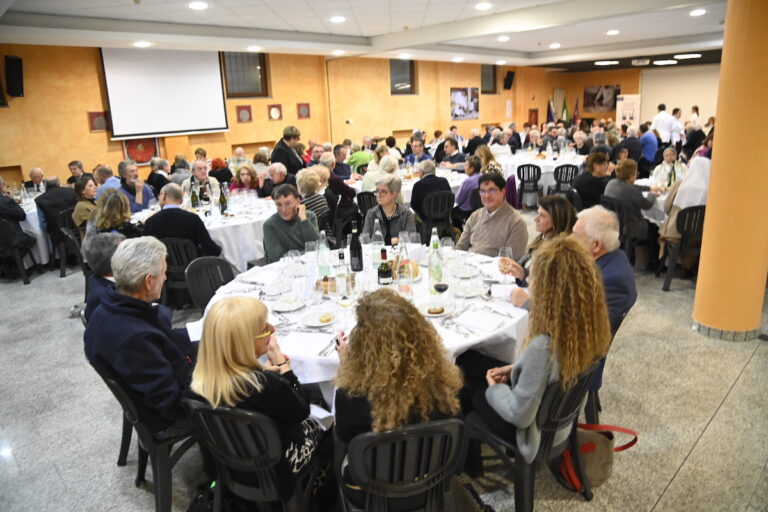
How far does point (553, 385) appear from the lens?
199 centimetres

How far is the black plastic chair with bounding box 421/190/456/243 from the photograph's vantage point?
6.02m

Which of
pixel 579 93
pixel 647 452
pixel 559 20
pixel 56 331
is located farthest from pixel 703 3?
pixel 579 93

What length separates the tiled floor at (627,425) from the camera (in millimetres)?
2580

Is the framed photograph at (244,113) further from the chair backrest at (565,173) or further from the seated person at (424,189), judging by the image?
the seated person at (424,189)

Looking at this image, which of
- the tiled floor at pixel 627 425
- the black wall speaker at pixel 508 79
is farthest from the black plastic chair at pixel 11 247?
the black wall speaker at pixel 508 79

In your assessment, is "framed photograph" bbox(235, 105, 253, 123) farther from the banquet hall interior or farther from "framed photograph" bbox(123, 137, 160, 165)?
"framed photograph" bbox(123, 137, 160, 165)

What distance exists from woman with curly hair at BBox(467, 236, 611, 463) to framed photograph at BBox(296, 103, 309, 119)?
38.7ft

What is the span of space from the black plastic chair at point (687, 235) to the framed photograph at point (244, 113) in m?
9.50

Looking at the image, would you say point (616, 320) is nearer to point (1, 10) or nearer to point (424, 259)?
point (424, 259)

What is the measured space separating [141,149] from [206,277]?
8149mm

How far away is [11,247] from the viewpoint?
6.18m

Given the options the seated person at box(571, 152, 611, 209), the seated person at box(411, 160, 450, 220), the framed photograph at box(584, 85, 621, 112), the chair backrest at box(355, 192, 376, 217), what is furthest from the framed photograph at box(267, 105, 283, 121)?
the framed photograph at box(584, 85, 621, 112)

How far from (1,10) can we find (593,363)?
224 inches

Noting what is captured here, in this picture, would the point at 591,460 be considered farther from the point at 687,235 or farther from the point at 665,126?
the point at 665,126
